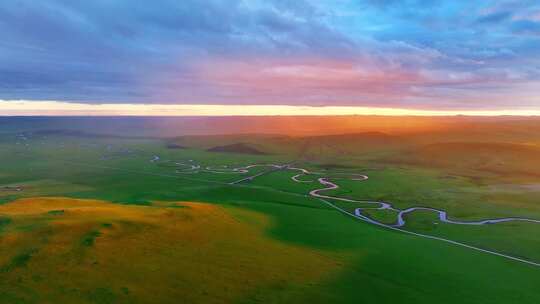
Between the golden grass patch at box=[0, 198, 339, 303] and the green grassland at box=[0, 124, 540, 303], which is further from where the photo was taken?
the green grassland at box=[0, 124, 540, 303]

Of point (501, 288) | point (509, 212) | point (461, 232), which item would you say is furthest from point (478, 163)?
point (501, 288)

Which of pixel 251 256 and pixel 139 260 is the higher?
pixel 139 260

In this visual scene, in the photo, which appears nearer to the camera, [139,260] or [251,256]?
[139,260]

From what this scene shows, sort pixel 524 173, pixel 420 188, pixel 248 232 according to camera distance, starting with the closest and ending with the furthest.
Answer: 1. pixel 248 232
2. pixel 420 188
3. pixel 524 173

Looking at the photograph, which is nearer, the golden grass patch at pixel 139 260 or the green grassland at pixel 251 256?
the golden grass patch at pixel 139 260

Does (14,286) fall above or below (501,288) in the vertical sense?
above

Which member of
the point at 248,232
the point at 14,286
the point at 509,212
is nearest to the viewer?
the point at 14,286

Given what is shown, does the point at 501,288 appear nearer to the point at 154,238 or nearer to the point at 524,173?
the point at 154,238

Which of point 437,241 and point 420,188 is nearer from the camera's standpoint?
point 437,241
